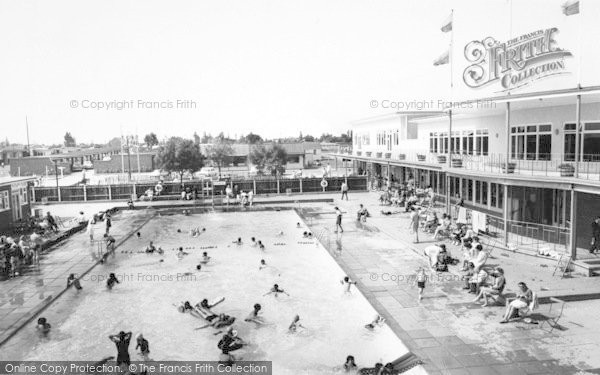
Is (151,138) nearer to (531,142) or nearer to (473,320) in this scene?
(531,142)

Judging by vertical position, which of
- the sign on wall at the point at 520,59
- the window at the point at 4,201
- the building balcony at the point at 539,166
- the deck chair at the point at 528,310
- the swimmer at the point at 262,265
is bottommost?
the swimmer at the point at 262,265

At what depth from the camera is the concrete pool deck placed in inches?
413

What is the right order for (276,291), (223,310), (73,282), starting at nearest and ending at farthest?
(223,310), (276,291), (73,282)

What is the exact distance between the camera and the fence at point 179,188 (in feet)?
137

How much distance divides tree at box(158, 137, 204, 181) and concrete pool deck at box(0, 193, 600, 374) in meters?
32.6

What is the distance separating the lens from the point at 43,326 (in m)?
13.6

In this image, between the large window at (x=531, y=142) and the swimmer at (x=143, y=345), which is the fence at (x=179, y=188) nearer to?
the large window at (x=531, y=142)

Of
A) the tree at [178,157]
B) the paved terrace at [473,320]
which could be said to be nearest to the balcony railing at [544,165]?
the paved terrace at [473,320]

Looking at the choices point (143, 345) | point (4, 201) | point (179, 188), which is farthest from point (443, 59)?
point (4, 201)

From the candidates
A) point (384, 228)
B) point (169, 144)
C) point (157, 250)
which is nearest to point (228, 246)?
point (157, 250)

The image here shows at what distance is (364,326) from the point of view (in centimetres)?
1312

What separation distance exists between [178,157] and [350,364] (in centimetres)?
4861

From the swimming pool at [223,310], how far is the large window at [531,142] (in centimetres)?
1119

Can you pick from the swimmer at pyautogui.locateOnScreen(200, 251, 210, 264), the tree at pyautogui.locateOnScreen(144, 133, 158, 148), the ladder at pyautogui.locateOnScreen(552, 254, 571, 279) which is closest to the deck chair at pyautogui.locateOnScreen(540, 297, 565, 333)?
the ladder at pyautogui.locateOnScreen(552, 254, 571, 279)
